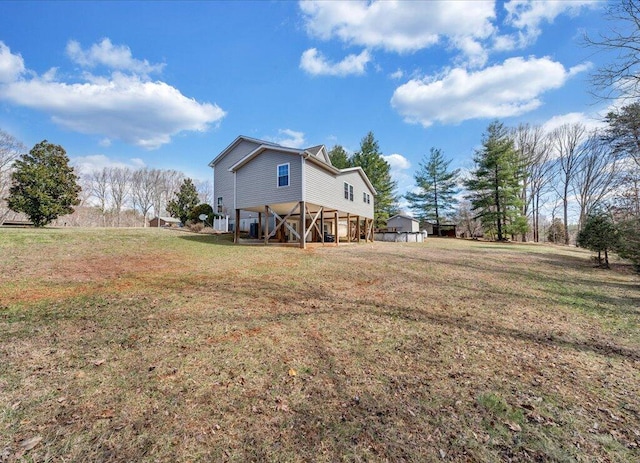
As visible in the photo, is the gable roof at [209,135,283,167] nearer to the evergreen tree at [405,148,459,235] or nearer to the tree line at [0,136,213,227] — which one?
the tree line at [0,136,213,227]

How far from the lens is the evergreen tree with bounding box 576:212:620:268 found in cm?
1111

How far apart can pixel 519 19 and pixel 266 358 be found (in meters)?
14.4

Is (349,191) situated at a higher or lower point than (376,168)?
lower

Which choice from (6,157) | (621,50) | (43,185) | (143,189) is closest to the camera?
(621,50)

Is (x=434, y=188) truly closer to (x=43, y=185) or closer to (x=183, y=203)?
(x=183, y=203)

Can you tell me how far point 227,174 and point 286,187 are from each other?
966cm

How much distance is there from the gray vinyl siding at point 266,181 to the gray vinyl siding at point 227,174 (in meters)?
4.84

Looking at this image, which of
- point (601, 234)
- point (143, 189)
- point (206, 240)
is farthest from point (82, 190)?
point (601, 234)

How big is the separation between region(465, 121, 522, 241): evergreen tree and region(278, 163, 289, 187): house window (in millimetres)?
27989

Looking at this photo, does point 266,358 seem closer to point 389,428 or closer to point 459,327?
point 389,428

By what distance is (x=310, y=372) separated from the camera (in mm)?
3150

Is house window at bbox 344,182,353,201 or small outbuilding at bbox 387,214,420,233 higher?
house window at bbox 344,182,353,201

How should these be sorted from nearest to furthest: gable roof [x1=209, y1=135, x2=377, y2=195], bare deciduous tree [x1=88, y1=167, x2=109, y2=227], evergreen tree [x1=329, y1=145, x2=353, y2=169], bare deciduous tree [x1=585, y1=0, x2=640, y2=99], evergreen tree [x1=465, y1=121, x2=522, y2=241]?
bare deciduous tree [x1=585, y1=0, x2=640, y2=99] → gable roof [x1=209, y1=135, x2=377, y2=195] → evergreen tree [x1=465, y1=121, x2=522, y2=241] → evergreen tree [x1=329, y1=145, x2=353, y2=169] → bare deciduous tree [x1=88, y1=167, x2=109, y2=227]

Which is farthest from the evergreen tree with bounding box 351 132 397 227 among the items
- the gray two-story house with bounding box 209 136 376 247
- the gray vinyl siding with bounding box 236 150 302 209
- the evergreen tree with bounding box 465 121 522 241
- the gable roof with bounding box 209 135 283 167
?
the gray vinyl siding with bounding box 236 150 302 209
